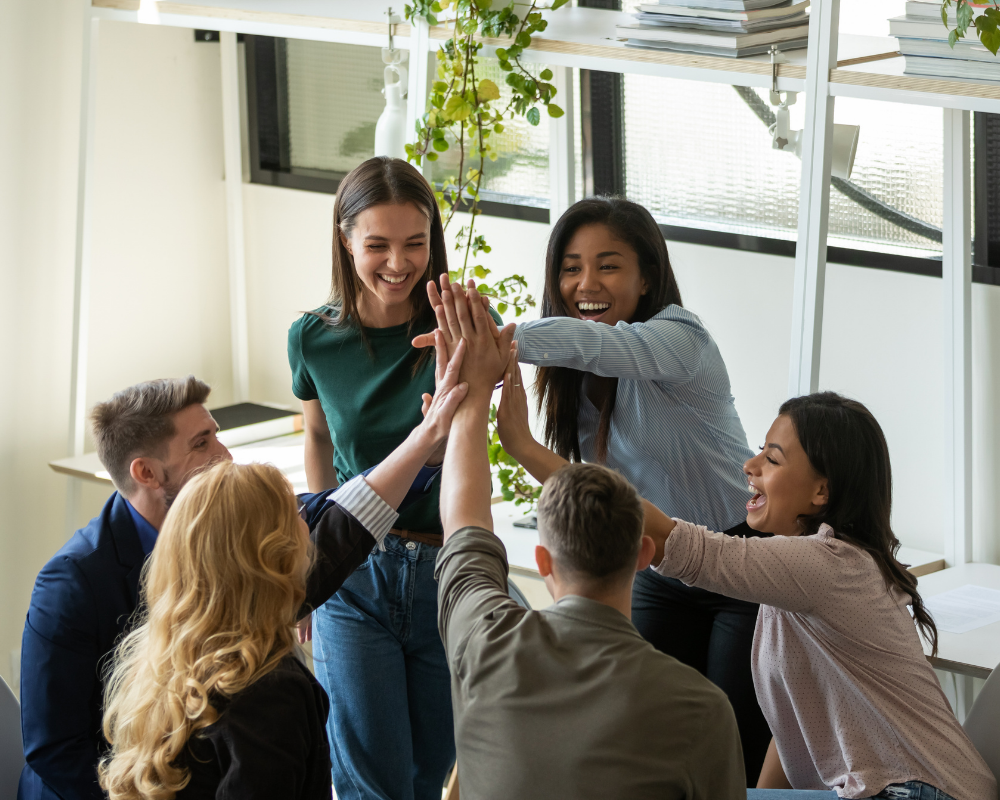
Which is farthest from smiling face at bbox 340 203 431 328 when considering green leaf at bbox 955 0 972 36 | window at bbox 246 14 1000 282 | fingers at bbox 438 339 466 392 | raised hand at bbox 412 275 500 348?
green leaf at bbox 955 0 972 36

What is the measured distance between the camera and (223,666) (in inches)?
50.6

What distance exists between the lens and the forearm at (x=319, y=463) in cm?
210

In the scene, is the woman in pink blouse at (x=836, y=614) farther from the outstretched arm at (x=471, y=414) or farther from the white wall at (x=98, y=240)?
the white wall at (x=98, y=240)

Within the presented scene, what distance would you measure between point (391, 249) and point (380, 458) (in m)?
0.36

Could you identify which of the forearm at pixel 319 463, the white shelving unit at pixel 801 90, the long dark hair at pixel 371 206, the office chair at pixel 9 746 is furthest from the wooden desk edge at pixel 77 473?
the long dark hair at pixel 371 206

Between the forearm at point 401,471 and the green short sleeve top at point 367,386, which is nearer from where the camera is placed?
the forearm at point 401,471

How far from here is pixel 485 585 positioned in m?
1.32

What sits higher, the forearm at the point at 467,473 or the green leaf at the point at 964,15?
the green leaf at the point at 964,15

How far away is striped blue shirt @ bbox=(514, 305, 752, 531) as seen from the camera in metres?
1.83

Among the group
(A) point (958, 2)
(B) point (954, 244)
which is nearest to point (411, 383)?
(A) point (958, 2)

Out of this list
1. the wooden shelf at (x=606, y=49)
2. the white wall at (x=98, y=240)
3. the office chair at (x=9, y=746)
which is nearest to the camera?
the office chair at (x=9, y=746)

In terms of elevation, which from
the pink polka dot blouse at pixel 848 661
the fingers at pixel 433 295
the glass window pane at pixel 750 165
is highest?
the glass window pane at pixel 750 165

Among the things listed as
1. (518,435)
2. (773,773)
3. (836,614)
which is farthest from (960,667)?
(518,435)

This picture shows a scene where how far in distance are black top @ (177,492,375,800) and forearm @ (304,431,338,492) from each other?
77 cm
